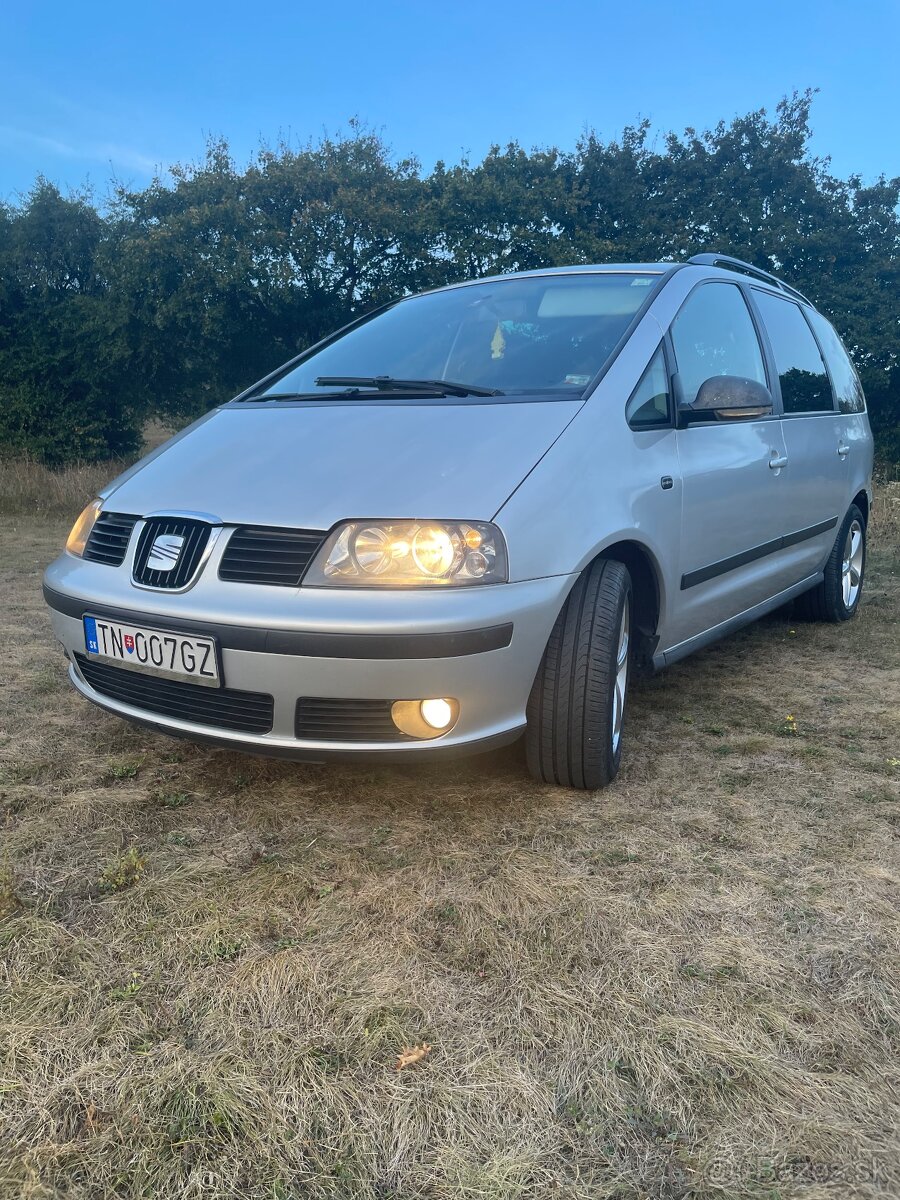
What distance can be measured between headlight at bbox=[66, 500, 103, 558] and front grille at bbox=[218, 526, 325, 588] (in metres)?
0.67

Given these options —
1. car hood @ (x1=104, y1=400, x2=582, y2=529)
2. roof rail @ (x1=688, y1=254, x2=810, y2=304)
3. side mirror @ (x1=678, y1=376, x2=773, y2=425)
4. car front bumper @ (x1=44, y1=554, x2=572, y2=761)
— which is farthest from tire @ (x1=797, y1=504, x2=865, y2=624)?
car front bumper @ (x1=44, y1=554, x2=572, y2=761)

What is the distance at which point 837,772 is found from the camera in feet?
9.18

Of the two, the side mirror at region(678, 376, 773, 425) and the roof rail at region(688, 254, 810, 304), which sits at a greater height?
the roof rail at region(688, 254, 810, 304)

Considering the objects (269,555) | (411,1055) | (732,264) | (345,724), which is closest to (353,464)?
(269,555)

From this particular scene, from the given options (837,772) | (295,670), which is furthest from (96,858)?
(837,772)

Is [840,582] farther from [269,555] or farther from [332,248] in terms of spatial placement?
[332,248]

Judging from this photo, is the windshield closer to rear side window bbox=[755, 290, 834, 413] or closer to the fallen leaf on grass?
rear side window bbox=[755, 290, 834, 413]

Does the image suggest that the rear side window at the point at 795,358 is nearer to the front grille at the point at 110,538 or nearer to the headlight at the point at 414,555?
the headlight at the point at 414,555

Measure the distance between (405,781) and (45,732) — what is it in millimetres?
1338

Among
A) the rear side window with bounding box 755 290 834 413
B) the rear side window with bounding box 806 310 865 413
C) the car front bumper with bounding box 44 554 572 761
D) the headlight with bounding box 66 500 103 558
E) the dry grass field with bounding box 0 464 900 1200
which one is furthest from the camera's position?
the rear side window with bounding box 806 310 865 413

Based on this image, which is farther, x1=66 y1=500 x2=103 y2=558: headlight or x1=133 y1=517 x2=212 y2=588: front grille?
x1=66 y1=500 x2=103 y2=558: headlight

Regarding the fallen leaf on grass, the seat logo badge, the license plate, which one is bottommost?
the fallen leaf on grass

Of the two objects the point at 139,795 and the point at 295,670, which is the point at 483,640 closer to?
the point at 295,670

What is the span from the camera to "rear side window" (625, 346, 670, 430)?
2668mm
